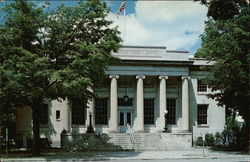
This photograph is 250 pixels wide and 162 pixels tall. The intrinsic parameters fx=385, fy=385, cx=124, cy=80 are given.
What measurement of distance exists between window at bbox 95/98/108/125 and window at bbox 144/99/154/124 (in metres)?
4.53

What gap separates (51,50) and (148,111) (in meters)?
20.4

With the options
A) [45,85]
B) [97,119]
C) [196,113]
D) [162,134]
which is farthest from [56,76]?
[196,113]

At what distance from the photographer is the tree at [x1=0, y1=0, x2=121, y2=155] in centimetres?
2450

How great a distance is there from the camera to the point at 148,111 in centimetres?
4450

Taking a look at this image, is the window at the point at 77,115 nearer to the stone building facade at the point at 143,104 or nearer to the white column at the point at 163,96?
the stone building facade at the point at 143,104

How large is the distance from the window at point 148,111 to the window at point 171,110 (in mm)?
1875

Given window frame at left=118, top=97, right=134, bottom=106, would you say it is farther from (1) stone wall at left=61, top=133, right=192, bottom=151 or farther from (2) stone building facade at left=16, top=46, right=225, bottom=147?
(1) stone wall at left=61, top=133, right=192, bottom=151

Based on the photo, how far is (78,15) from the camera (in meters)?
26.2

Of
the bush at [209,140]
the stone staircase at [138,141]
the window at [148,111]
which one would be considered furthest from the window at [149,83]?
the bush at [209,140]

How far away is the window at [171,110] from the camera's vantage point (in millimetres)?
44625

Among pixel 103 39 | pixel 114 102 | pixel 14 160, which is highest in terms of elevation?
pixel 103 39

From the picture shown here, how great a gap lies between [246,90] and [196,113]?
1708cm

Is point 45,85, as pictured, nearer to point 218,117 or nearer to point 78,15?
point 78,15

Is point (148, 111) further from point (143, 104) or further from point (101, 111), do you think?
point (101, 111)
